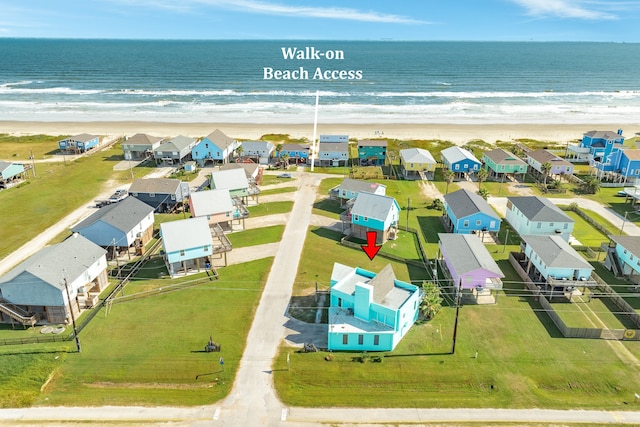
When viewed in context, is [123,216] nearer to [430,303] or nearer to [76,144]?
[430,303]

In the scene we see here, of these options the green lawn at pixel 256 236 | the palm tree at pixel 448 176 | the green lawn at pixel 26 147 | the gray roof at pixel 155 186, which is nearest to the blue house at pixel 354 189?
the green lawn at pixel 256 236

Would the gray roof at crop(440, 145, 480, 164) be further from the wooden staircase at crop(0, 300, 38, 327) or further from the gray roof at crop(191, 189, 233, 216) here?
the wooden staircase at crop(0, 300, 38, 327)

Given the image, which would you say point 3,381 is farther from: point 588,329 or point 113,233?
point 588,329

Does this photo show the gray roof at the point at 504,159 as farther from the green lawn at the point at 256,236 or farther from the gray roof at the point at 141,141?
the gray roof at the point at 141,141

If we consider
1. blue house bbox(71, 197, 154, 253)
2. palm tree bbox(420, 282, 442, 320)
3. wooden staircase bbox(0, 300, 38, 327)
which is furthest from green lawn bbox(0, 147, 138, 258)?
palm tree bbox(420, 282, 442, 320)

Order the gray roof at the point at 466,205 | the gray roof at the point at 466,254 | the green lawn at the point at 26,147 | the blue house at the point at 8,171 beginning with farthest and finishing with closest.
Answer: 1. the green lawn at the point at 26,147
2. the blue house at the point at 8,171
3. the gray roof at the point at 466,205
4. the gray roof at the point at 466,254

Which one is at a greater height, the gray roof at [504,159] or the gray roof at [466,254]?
the gray roof at [504,159]

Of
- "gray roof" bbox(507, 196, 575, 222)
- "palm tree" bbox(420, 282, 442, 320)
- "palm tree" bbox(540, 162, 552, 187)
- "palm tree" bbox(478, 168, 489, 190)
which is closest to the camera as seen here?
"palm tree" bbox(420, 282, 442, 320)
